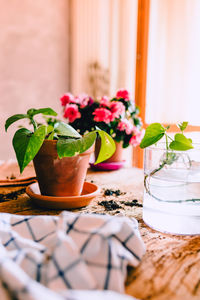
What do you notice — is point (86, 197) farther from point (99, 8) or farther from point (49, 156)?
point (99, 8)

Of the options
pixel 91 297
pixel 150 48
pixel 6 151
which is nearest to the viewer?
pixel 91 297

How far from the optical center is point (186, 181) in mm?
632

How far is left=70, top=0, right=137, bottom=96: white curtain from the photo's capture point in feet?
9.22

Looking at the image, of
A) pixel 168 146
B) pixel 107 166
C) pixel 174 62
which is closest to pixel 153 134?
pixel 168 146

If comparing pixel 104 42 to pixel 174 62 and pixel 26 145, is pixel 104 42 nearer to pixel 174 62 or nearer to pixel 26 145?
pixel 174 62

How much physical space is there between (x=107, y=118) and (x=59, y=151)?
2.57ft

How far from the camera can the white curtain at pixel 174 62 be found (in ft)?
7.49

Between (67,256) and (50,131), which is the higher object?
(50,131)

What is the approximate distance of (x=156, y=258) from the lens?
0.52 metres

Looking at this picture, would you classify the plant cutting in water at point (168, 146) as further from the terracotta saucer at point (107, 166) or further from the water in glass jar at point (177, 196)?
the terracotta saucer at point (107, 166)

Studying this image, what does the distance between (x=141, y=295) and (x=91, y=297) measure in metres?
0.10

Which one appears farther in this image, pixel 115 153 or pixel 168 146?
pixel 115 153

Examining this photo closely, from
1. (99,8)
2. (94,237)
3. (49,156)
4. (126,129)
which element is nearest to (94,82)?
(99,8)

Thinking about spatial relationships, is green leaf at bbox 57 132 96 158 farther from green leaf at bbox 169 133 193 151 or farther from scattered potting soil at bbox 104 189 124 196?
scattered potting soil at bbox 104 189 124 196
